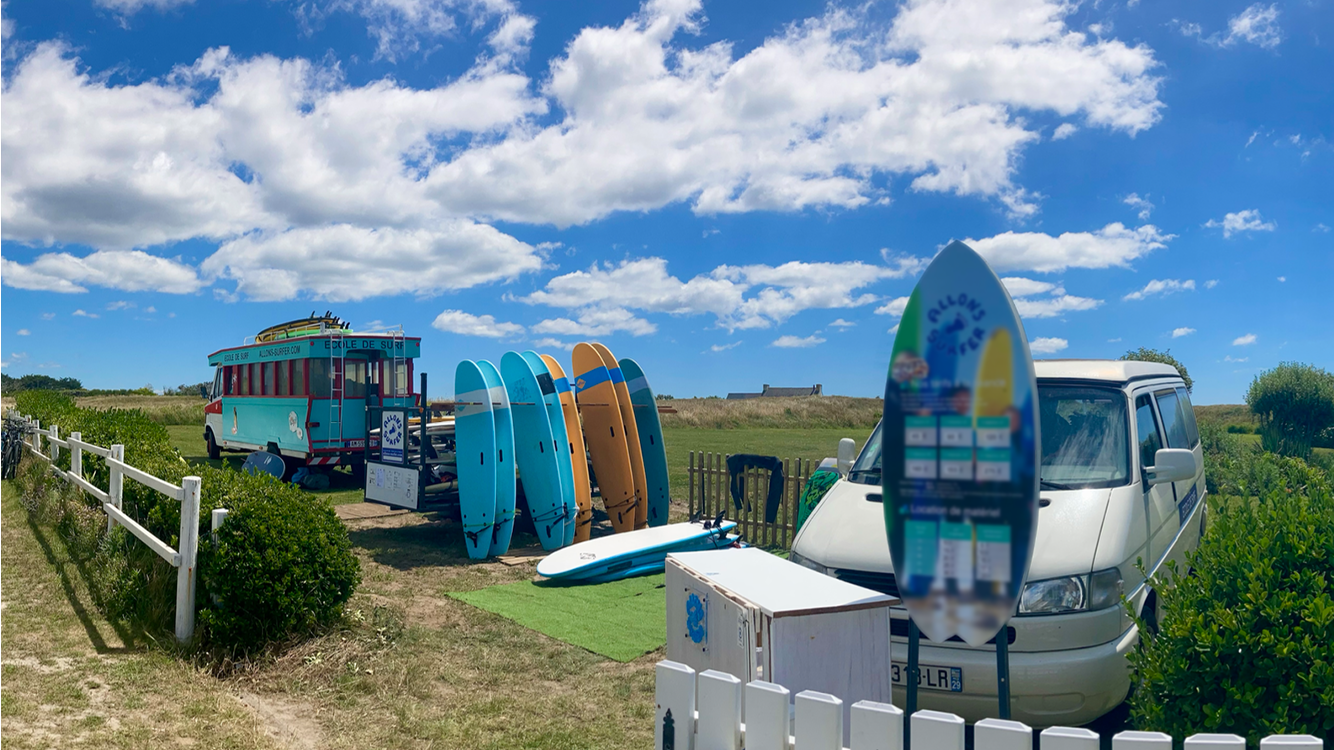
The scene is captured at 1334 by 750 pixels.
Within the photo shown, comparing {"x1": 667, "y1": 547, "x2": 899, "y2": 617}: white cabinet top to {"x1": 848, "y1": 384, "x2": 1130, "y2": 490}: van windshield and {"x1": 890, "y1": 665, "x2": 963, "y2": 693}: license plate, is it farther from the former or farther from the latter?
{"x1": 848, "y1": 384, "x2": 1130, "y2": 490}: van windshield

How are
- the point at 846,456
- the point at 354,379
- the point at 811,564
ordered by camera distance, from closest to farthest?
the point at 811,564
the point at 846,456
the point at 354,379

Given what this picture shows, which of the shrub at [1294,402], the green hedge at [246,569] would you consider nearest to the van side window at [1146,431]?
the green hedge at [246,569]

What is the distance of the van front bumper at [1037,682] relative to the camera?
13.5 feet

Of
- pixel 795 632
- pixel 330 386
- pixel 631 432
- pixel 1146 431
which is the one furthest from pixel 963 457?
pixel 330 386

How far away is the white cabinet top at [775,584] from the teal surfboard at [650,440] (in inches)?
286

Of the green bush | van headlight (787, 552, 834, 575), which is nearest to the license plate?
van headlight (787, 552, 834, 575)

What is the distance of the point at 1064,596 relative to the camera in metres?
4.26

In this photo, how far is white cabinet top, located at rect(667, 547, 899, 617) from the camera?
3359mm

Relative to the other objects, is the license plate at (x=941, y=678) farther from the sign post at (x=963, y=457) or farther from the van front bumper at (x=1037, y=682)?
the sign post at (x=963, y=457)

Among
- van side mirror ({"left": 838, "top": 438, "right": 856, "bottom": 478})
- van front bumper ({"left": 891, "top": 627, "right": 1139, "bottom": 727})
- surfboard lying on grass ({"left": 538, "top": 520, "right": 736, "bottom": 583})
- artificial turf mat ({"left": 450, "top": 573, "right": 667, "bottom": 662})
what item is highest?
van side mirror ({"left": 838, "top": 438, "right": 856, "bottom": 478})

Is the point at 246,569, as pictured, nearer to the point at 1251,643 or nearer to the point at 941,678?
the point at 941,678

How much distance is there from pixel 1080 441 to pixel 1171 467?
548 millimetres

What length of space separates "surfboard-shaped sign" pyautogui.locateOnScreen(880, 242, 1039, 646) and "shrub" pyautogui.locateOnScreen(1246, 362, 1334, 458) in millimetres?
28587

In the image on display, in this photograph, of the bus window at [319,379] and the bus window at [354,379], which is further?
the bus window at [354,379]
